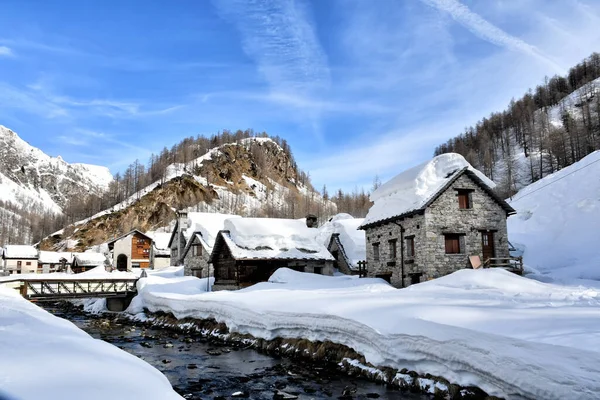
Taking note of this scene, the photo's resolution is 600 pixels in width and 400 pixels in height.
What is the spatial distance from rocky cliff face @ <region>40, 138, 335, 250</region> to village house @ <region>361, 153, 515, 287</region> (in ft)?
276

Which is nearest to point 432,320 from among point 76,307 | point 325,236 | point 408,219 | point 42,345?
point 42,345

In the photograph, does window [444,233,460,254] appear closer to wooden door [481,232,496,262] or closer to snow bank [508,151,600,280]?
wooden door [481,232,496,262]

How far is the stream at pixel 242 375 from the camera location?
438 inches

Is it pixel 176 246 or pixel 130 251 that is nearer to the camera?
pixel 176 246

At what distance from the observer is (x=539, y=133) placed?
91.2 metres

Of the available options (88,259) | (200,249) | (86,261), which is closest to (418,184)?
(200,249)

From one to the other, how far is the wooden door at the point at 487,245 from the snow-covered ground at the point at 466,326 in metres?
5.37

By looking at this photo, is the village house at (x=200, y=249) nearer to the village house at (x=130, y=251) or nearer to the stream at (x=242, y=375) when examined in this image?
the stream at (x=242, y=375)

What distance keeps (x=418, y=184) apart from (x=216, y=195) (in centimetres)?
10141

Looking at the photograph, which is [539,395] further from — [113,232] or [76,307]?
[113,232]

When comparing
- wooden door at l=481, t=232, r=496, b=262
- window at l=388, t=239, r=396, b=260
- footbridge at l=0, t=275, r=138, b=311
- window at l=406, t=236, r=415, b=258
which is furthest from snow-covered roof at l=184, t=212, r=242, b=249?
wooden door at l=481, t=232, r=496, b=262

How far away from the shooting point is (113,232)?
336ft

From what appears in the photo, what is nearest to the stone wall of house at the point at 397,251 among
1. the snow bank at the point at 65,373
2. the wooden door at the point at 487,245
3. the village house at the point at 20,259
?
the wooden door at the point at 487,245

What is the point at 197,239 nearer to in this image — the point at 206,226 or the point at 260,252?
the point at 206,226
